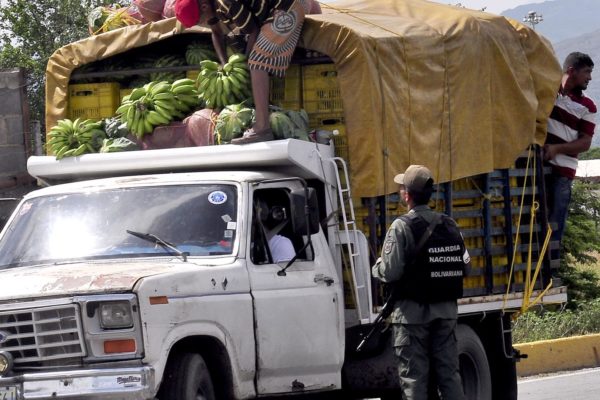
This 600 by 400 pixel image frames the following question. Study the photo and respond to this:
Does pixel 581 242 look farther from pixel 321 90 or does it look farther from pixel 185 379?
pixel 185 379

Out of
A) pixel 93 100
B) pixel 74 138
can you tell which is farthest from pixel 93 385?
pixel 93 100

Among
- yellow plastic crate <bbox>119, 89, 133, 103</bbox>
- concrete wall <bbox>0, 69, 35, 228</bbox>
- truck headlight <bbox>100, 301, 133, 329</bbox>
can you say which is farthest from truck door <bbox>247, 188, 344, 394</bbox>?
concrete wall <bbox>0, 69, 35, 228</bbox>

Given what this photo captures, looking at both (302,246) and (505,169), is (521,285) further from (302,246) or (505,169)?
(302,246)

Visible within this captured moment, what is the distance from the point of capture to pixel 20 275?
7457mm

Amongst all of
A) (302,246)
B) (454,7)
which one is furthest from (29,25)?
(302,246)

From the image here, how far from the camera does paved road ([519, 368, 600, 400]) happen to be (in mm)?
11602

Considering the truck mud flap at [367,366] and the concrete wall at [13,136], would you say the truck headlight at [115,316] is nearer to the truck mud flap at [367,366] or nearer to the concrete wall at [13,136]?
the truck mud flap at [367,366]

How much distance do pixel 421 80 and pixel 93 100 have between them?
8.69ft

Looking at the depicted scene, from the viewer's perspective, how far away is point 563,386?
12344mm

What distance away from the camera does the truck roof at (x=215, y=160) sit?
8453 mm

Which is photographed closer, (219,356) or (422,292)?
(219,356)

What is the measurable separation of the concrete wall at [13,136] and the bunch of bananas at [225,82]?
6341 millimetres

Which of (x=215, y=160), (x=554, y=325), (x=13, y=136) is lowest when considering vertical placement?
(x=554, y=325)

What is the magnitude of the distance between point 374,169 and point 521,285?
2330mm
